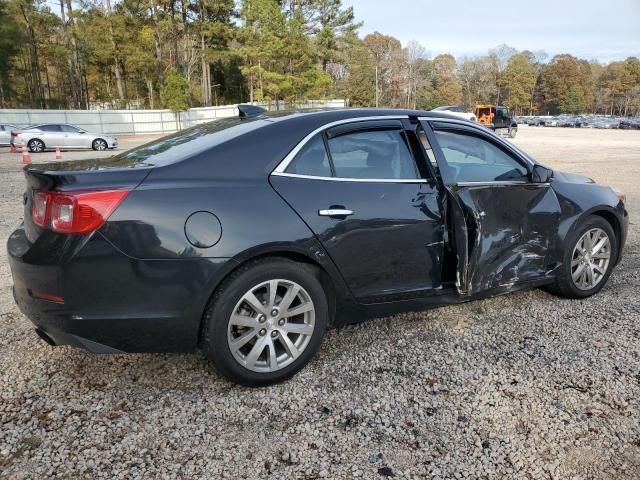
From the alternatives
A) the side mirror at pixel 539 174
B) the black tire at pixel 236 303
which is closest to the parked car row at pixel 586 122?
the side mirror at pixel 539 174

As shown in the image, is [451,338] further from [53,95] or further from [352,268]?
[53,95]

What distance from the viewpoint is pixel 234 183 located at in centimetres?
280

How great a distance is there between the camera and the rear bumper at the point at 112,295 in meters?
2.54

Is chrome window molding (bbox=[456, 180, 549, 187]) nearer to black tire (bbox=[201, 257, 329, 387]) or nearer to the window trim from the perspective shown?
the window trim

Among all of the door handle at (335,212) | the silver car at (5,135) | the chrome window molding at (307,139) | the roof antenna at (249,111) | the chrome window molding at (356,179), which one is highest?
the silver car at (5,135)

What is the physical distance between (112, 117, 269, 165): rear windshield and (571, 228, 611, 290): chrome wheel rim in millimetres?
2830

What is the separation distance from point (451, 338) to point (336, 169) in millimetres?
1488

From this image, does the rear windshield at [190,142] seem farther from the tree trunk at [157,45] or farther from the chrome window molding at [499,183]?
the tree trunk at [157,45]

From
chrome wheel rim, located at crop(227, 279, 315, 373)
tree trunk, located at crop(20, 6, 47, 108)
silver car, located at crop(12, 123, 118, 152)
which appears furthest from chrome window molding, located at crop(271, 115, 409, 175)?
tree trunk, located at crop(20, 6, 47, 108)

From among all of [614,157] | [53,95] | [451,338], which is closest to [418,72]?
[53,95]

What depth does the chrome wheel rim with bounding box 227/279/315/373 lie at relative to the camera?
2.86 metres

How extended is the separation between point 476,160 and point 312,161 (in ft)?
4.85

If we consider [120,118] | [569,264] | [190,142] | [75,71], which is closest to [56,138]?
[120,118]

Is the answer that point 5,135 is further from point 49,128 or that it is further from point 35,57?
point 35,57
